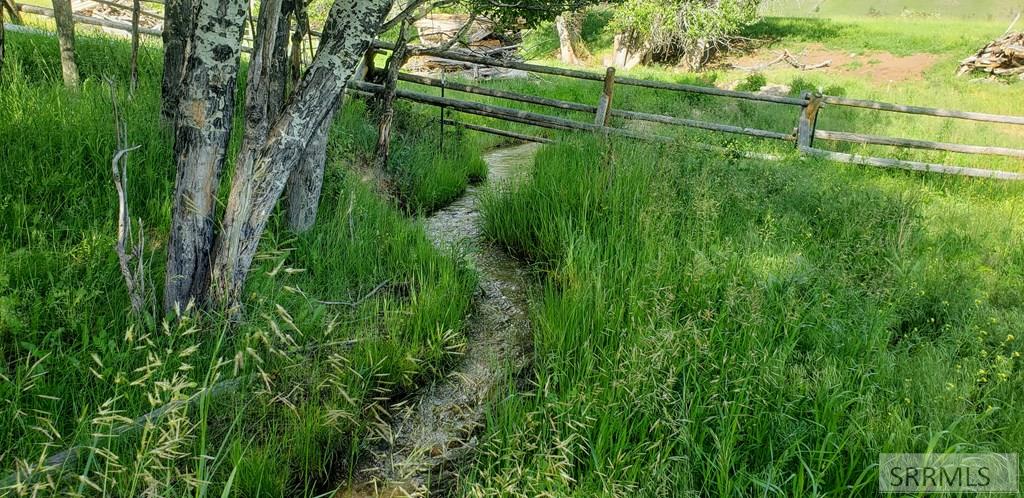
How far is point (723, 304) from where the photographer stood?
3043mm

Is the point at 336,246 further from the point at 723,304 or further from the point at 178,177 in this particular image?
the point at 723,304

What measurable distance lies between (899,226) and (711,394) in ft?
9.61

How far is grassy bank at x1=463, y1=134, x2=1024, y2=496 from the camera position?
7.30 feet

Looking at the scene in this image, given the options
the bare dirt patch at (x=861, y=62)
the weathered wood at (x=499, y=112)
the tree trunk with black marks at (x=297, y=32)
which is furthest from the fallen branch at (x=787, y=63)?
the tree trunk with black marks at (x=297, y=32)

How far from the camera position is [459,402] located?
300 cm

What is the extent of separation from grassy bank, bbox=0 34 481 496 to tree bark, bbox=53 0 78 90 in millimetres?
366

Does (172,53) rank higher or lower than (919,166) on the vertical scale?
higher

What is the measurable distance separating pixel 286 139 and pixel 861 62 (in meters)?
24.5

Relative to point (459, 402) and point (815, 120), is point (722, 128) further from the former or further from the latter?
point (459, 402)

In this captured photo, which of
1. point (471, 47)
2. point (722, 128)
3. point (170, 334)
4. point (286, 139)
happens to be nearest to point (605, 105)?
point (722, 128)

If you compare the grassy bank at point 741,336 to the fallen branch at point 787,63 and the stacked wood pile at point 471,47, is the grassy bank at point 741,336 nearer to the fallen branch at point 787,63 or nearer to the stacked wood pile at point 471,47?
the stacked wood pile at point 471,47

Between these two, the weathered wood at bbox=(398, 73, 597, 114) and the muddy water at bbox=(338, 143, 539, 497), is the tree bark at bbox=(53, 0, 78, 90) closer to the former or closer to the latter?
the muddy water at bbox=(338, 143, 539, 497)

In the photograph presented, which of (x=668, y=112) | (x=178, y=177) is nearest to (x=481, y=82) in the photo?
(x=668, y=112)

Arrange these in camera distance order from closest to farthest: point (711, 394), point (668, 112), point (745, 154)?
1. point (711, 394)
2. point (745, 154)
3. point (668, 112)
